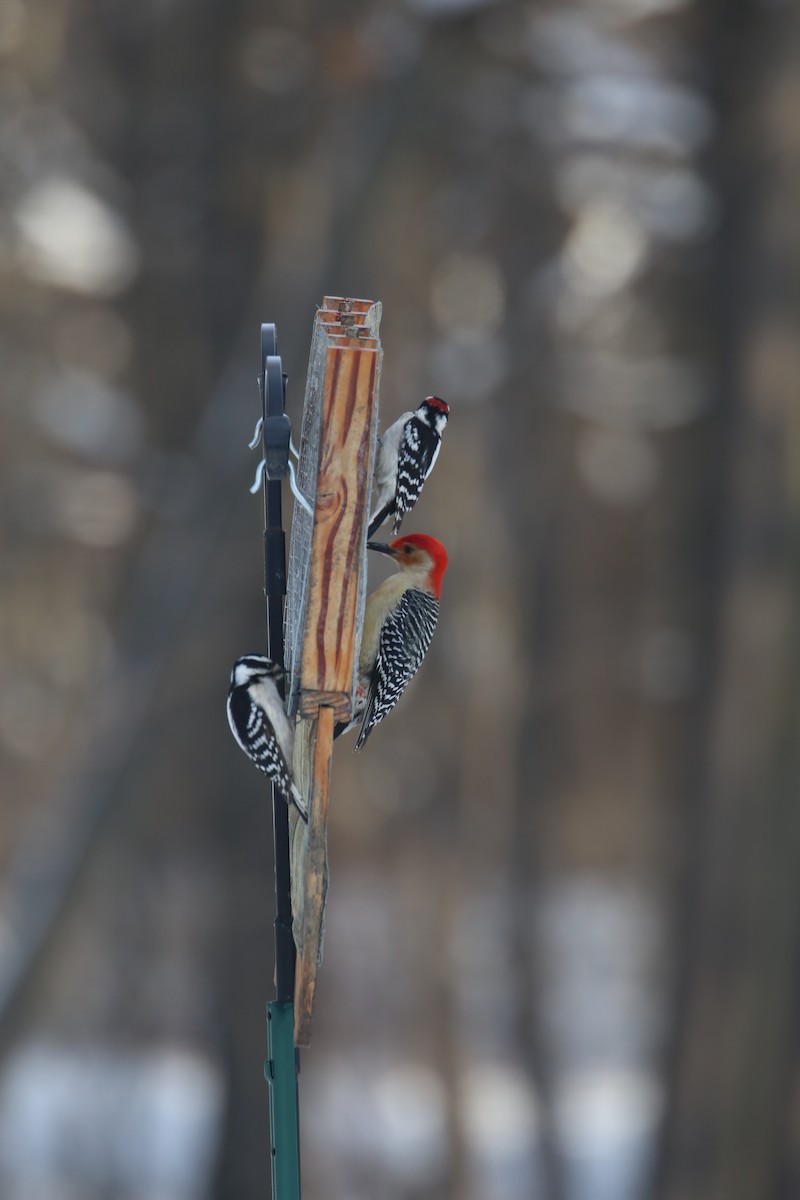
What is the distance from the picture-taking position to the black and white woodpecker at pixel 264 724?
171 centimetres

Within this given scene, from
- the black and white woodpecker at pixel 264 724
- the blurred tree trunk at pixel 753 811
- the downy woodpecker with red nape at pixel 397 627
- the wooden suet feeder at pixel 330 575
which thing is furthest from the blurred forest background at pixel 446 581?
the wooden suet feeder at pixel 330 575

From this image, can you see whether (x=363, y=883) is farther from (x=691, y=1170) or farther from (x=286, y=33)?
(x=286, y=33)

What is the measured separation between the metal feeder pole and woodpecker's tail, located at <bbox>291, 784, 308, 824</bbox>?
0.19 ft

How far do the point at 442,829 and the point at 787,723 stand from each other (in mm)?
1824

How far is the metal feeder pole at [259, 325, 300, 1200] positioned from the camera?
161 cm

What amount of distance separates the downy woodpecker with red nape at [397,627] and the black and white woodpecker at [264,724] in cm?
10

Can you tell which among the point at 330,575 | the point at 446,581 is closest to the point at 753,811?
the point at 446,581

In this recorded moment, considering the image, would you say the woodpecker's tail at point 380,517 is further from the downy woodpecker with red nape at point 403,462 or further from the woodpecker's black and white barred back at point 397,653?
the woodpecker's black and white barred back at point 397,653

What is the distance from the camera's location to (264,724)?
1.71 m

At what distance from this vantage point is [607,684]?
29.0 ft

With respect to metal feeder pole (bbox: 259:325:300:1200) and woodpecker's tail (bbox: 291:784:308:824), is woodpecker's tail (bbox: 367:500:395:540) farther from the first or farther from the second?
woodpecker's tail (bbox: 291:784:308:824)

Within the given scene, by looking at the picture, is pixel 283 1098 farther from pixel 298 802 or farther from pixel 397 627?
pixel 397 627

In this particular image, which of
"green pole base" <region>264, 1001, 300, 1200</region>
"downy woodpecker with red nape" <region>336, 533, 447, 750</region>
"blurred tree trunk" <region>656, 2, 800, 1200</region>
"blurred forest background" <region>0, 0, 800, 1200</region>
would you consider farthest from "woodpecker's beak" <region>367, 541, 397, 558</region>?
"blurred tree trunk" <region>656, 2, 800, 1200</region>

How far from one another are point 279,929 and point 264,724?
0.25 meters
